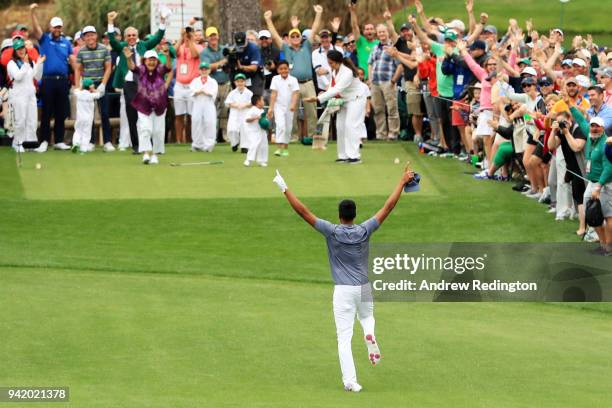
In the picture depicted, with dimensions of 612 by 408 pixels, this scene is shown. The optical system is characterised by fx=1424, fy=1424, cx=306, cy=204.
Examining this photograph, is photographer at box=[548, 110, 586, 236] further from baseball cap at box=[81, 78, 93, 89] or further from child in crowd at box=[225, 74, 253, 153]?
baseball cap at box=[81, 78, 93, 89]

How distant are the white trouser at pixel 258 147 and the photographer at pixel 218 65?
12.9 feet

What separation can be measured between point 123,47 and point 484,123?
7.92 m

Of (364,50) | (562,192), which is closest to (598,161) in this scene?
(562,192)

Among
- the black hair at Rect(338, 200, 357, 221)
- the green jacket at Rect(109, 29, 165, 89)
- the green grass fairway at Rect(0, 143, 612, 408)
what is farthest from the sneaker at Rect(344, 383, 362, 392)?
the green jacket at Rect(109, 29, 165, 89)

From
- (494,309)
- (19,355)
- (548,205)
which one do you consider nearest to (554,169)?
(548,205)

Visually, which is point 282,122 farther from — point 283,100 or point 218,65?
point 218,65

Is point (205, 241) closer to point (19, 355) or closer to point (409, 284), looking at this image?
point (409, 284)

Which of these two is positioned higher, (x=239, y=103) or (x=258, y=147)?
(x=239, y=103)

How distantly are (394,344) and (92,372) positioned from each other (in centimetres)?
332

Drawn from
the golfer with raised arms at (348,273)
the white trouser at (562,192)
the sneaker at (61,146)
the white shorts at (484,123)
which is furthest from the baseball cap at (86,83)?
the golfer with raised arms at (348,273)

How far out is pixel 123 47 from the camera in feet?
94.3

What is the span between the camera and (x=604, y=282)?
1861cm

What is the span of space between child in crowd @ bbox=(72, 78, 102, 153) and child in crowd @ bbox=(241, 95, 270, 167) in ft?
11.7

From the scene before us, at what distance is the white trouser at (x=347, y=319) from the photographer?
499 inches
